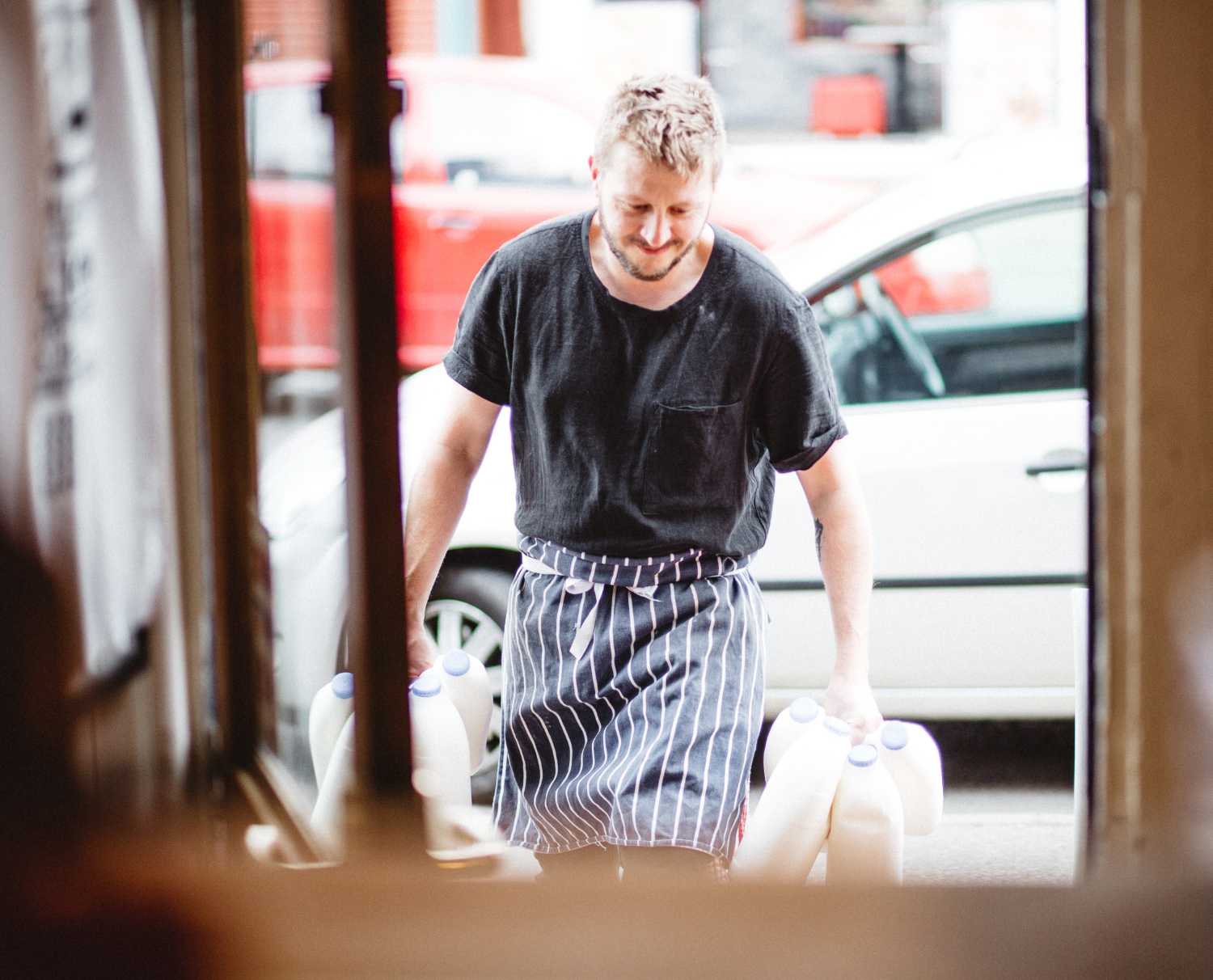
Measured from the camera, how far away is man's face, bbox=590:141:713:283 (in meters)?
2.59

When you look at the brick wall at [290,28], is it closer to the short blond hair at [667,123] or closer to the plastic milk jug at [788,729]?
the short blond hair at [667,123]

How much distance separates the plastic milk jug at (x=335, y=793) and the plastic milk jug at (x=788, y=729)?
79 cm

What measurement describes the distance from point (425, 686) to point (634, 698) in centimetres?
45

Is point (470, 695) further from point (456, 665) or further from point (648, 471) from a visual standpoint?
point (648, 471)

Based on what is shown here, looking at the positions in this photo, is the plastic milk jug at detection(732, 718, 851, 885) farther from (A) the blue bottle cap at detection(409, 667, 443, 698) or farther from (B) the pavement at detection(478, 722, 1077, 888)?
(B) the pavement at detection(478, 722, 1077, 888)

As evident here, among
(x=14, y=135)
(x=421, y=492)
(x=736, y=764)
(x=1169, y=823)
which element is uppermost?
(x=14, y=135)

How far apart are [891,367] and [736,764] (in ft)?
6.90

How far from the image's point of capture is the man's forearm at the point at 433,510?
2906mm

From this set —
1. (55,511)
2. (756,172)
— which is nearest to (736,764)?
(55,511)

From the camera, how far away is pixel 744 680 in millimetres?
2711

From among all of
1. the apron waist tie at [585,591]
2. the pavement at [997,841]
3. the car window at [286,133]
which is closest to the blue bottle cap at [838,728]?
the apron waist tie at [585,591]

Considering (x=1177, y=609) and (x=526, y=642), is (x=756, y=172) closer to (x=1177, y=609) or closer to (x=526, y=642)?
(x=526, y=642)

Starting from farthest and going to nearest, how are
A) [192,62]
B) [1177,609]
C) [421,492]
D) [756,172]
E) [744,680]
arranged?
[756,172] < [421,492] < [744,680] < [192,62] < [1177,609]

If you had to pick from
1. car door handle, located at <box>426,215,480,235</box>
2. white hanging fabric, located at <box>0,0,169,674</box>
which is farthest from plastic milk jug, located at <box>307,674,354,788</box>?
car door handle, located at <box>426,215,480,235</box>
